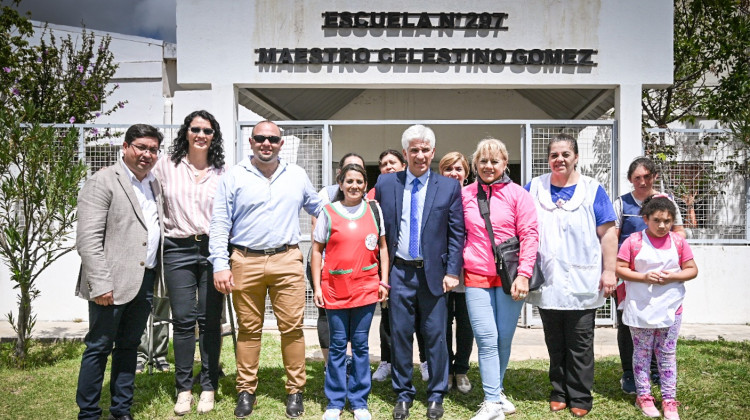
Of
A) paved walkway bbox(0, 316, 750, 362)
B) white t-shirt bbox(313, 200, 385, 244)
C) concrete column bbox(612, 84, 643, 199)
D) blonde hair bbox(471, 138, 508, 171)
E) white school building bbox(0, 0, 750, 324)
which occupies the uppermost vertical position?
white school building bbox(0, 0, 750, 324)

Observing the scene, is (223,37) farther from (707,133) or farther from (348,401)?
(707,133)

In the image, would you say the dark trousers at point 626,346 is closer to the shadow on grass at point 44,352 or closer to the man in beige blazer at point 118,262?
the man in beige blazer at point 118,262

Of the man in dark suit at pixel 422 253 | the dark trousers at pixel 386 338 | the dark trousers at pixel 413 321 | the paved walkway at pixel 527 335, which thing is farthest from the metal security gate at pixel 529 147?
the dark trousers at pixel 413 321

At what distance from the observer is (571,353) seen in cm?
422

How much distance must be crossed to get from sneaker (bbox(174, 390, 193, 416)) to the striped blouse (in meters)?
1.13

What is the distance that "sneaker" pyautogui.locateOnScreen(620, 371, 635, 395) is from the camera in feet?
15.3

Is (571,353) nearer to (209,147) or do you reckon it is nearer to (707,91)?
(209,147)

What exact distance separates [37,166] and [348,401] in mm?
3622

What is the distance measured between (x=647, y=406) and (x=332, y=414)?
2189mm

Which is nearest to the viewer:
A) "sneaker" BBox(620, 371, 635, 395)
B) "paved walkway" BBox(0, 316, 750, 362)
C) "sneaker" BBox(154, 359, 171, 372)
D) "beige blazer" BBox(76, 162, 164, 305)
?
"beige blazer" BBox(76, 162, 164, 305)

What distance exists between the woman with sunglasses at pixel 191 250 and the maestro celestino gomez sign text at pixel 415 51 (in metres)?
3.15

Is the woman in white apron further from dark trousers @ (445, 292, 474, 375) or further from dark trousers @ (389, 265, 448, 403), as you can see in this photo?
dark trousers @ (389, 265, 448, 403)

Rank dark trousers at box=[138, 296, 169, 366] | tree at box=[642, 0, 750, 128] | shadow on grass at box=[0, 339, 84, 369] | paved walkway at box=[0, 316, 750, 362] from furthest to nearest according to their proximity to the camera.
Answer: tree at box=[642, 0, 750, 128] < paved walkway at box=[0, 316, 750, 362] < shadow on grass at box=[0, 339, 84, 369] < dark trousers at box=[138, 296, 169, 366]

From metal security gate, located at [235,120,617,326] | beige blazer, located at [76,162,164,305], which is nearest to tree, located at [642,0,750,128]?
metal security gate, located at [235,120,617,326]
